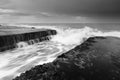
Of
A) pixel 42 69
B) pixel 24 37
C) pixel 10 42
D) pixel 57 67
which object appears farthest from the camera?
pixel 24 37

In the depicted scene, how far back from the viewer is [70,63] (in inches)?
172

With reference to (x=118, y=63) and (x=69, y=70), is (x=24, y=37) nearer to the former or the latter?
(x=69, y=70)

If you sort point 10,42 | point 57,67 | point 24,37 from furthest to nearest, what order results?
point 24,37
point 10,42
point 57,67

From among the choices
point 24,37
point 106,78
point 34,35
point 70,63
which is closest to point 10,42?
point 24,37

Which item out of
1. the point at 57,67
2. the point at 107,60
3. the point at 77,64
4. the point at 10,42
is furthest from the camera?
the point at 10,42

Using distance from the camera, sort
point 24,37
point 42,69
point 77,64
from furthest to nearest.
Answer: point 24,37
point 77,64
point 42,69

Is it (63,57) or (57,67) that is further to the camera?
(63,57)

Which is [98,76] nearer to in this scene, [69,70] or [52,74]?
[69,70]

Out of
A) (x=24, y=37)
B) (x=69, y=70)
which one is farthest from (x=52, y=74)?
(x=24, y=37)

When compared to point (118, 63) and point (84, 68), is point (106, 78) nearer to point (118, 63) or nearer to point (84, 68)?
point (84, 68)

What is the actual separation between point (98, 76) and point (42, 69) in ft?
6.98

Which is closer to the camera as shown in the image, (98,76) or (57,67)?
(98,76)

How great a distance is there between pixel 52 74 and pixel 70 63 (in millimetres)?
1224

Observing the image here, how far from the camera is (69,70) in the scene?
3867mm
